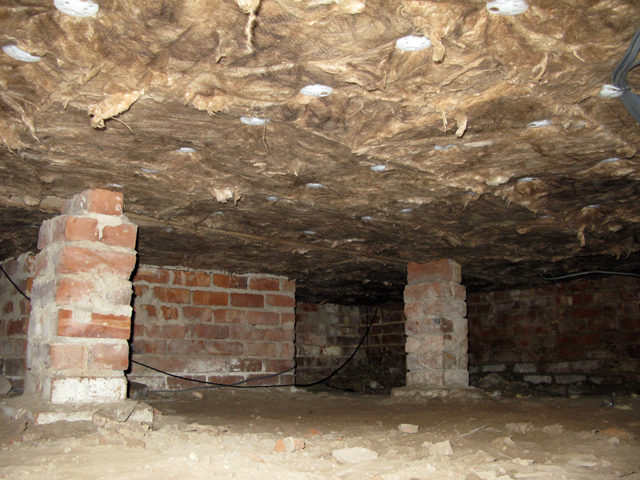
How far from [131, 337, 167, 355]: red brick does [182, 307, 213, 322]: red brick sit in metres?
0.33

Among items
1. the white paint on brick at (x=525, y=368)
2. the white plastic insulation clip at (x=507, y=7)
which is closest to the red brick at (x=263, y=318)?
the white paint on brick at (x=525, y=368)

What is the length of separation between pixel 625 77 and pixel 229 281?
420cm

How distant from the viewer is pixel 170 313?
5.07 m

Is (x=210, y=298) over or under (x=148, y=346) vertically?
over

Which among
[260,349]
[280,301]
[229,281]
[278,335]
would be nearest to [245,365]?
[260,349]

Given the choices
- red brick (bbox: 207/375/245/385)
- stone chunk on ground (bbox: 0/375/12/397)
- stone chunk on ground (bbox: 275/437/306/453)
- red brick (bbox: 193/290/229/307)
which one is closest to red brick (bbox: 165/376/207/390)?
red brick (bbox: 207/375/245/385)

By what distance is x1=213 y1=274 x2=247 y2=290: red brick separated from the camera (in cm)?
534

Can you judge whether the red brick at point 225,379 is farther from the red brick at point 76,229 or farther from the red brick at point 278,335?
the red brick at point 76,229

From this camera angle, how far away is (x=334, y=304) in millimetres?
8477

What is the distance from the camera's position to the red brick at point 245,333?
533 cm

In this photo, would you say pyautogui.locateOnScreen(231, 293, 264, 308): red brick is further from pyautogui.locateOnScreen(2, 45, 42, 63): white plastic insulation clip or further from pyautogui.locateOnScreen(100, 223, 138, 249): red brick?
pyautogui.locateOnScreen(2, 45, 42, 63): white plastic insulation clip

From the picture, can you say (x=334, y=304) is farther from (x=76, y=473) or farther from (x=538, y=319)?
(x=76, y=473)

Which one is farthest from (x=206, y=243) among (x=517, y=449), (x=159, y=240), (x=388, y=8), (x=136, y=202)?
(x=388, y=8)

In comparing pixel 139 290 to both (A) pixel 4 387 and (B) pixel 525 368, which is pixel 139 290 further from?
(B) pixel 525 368
